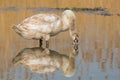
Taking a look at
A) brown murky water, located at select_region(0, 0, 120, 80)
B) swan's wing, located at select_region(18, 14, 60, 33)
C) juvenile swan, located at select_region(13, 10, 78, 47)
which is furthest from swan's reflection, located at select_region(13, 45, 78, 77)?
swan's wing, located at select_region(18, 14, 60, 33)

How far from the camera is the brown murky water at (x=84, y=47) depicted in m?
9.35

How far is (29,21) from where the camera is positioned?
11820 mm

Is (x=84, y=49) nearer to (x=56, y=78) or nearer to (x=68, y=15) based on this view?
(x=68, y=15)

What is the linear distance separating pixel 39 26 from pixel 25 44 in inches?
33.9

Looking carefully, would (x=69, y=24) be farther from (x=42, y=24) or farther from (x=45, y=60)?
(x=45, y=60)

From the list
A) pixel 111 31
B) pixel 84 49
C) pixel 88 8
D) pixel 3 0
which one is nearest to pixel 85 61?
pixel 84 49

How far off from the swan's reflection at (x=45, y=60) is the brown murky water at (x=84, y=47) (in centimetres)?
12

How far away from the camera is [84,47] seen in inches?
473

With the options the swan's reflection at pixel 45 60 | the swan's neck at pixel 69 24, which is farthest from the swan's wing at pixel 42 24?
the swan's reflection at pixel 45 60

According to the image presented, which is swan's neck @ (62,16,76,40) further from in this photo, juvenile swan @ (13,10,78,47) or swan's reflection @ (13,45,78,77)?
swan's reflection @ (13,45,78,77)

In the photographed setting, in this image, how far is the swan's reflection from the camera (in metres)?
9.63

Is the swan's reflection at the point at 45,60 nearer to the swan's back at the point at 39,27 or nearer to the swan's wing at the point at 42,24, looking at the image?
the swan's back at the point at 39,27

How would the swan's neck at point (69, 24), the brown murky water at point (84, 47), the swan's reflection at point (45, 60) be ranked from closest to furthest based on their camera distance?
1. the brown murky water at point (84, 47)
2. the swan's reflection at point (45, 60)
3. the swan's neck at point (69, 24)

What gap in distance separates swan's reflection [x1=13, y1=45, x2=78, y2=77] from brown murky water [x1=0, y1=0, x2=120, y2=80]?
124 millimetres
